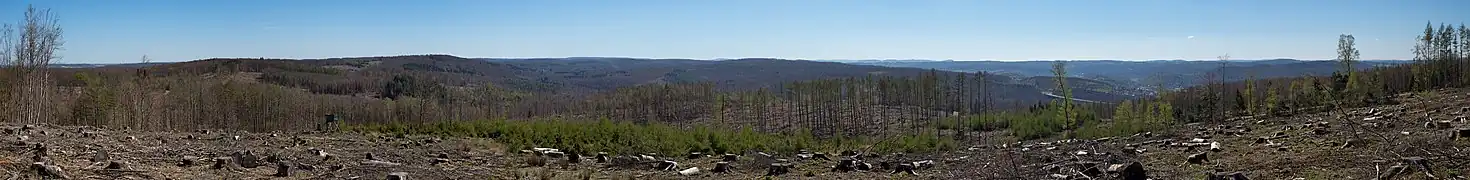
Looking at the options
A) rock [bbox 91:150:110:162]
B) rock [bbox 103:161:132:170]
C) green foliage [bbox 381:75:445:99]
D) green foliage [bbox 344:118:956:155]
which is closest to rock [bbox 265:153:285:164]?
rock [bbox 91:150:110:162]

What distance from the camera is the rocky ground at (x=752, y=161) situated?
793cm

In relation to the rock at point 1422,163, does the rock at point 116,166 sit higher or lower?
lower

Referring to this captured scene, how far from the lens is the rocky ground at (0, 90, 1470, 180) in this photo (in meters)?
7.93

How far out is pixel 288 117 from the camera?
54750mm

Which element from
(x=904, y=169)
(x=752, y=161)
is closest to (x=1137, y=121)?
(x=752, y=161)

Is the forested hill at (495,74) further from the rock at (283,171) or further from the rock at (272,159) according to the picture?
the rock at (283,171)

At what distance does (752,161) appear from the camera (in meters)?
13.9

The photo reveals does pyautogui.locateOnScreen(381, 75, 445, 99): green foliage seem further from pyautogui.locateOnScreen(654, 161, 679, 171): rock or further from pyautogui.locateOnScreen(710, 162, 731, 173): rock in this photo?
pyautogui.locateOnScreen(710, 162, 731, 173): rock

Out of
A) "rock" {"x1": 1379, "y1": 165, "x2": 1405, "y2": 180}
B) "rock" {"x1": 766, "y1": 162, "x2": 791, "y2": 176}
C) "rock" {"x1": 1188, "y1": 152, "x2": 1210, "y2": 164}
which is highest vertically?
"rock" {"x1": 1379, "y1": 165, "x2": 1405, "y2": 180}

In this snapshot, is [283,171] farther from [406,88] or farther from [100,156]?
[406,88]

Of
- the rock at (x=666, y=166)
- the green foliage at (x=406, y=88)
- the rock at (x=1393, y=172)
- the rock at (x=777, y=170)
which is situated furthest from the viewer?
the green foliage at (x=406, y=88)

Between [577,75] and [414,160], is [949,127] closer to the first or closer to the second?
[414,160]

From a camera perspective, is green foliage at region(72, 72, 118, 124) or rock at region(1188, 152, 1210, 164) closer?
rock at region(1188, 152, 1210, 164)

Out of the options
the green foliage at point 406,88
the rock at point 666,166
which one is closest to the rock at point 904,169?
the rock at point 666,166
